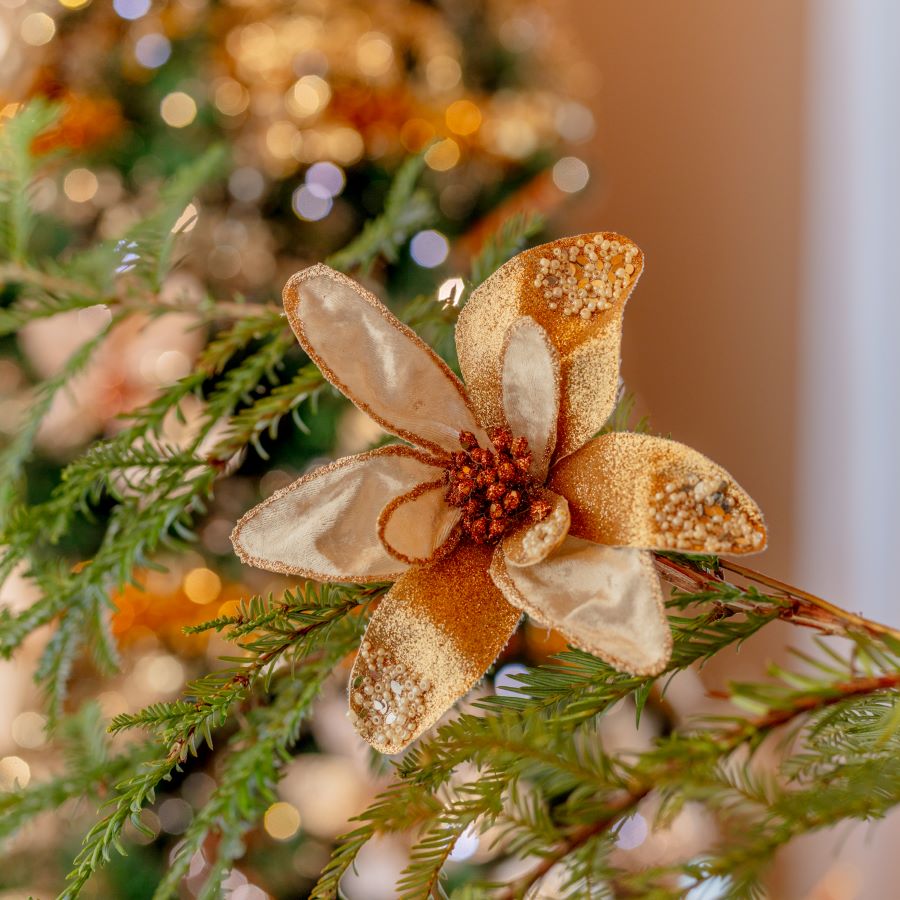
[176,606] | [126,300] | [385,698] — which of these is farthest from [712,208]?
[385,698]

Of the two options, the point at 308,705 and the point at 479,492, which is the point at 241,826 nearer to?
the point at 308,705

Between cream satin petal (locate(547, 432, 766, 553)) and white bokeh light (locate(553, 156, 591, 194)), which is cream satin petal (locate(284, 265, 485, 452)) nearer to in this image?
cream satin petal (locate(547, 432, 766, 553))

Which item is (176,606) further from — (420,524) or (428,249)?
(420,524)

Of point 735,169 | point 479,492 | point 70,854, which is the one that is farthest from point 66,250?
point 735,169

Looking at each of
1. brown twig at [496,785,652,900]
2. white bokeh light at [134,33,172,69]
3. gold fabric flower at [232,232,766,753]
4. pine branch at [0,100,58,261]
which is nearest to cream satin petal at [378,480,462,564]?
gold fabric flower at [232,232,766,753]

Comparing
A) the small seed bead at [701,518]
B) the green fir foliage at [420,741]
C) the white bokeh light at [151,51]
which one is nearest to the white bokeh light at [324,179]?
the white bokeh light at [151,51]

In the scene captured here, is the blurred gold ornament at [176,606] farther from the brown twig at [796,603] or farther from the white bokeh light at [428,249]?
the brown twig at [796,603]

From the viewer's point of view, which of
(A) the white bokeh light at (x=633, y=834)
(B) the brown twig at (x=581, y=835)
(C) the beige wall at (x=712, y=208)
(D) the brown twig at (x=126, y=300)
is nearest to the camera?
(B) the brown twig at (x=581, y=835)
